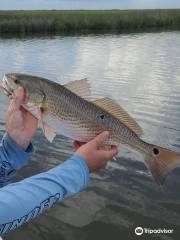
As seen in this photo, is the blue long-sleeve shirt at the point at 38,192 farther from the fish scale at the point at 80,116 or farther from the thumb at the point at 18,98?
the thumb at the point at 18,98

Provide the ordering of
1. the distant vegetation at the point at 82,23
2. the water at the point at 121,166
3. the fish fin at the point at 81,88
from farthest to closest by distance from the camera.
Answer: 1. the distant vegetation at the point at 82,23
2. the water at the point at 121,166
3. the fish fin at the point at 81,88

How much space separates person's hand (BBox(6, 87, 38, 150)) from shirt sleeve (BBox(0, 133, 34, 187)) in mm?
90

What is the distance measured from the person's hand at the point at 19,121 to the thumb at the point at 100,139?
17.7 inches

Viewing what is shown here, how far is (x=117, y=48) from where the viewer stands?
3231 cm

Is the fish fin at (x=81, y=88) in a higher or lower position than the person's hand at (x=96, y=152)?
higher

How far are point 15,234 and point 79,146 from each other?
169 inches

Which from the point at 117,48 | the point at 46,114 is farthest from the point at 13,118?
the point at 117,48

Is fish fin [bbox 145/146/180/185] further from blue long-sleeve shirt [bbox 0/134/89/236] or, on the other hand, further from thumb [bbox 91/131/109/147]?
blue long-sleeve shirt [bbox 0/134/89/236]

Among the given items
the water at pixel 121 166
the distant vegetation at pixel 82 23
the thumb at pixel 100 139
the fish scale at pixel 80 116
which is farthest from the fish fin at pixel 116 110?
the distant vegetation at pixel 82 23

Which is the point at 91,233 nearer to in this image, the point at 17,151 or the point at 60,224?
the point at 60,224

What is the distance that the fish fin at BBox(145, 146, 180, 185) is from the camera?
8.93ft

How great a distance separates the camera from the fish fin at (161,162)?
2.72 metres

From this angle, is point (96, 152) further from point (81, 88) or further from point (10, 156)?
point (10, 156)

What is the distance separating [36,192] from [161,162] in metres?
0.85
